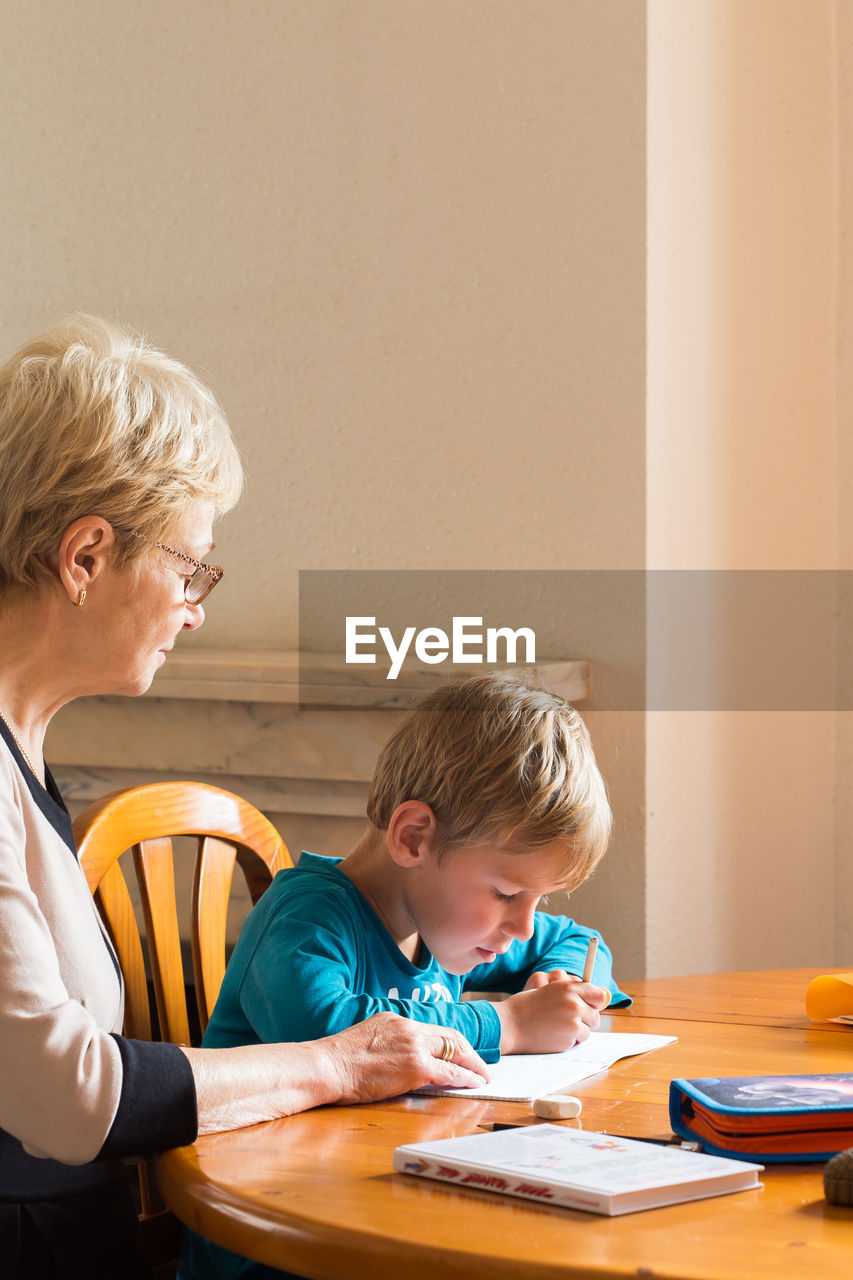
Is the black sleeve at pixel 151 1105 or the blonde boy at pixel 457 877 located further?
the blonde boy at pixel 457 877

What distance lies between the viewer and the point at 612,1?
1.97 metres

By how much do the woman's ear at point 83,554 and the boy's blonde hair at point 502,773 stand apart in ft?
1.16

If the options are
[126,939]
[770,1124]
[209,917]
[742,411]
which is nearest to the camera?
[770,1124]

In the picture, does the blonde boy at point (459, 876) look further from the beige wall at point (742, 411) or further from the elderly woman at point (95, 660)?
the beige wall at point (742, 411)

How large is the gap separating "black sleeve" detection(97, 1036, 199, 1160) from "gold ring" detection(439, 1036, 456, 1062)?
0.24 m

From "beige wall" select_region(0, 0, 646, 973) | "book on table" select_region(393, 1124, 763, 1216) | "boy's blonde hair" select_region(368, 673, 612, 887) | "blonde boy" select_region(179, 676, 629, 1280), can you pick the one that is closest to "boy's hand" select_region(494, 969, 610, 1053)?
"blonde boy" select_region(179, 676, 629, 1280)

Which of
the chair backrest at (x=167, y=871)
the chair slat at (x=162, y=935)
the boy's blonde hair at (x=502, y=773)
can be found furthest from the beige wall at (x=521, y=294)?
the boy's blonde hair at (x=502, y=773)

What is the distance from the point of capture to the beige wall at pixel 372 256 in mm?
1989

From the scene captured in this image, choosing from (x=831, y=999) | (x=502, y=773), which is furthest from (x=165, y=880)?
(x=831, y=999)

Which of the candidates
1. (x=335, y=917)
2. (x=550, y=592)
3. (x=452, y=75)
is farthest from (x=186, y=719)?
(x=452, y=75)

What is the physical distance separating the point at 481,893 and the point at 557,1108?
0.93 ft

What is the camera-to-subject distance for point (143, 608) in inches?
48.0

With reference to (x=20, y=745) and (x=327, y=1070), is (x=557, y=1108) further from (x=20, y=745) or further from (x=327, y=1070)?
(x=20, y=745)

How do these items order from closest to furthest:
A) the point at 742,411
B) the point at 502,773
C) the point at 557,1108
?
the point at 557,1108 < the point at 502,773 < the point at 742,411
